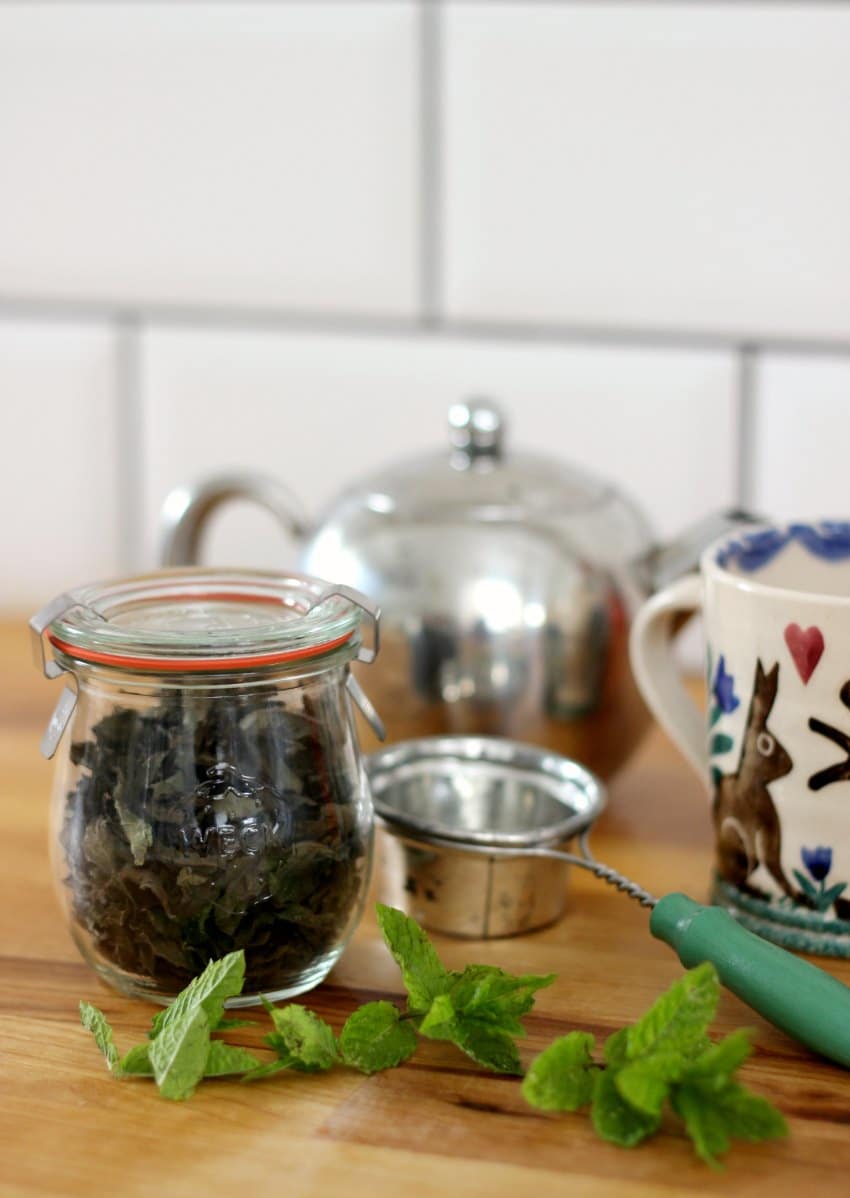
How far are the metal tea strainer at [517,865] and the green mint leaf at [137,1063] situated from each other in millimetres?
115

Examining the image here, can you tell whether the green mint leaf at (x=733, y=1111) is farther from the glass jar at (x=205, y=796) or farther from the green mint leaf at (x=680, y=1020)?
the glass jar at (x=205, y=796)

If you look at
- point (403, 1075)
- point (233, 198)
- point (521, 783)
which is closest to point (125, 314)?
point (233, 198)

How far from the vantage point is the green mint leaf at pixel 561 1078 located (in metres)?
0.38

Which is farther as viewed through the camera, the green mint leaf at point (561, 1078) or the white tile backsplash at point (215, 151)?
the white tile backsplash at point (215, 151)

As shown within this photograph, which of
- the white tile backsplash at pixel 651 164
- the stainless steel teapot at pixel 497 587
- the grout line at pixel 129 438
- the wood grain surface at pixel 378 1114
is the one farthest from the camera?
the grout line at pixel 129 438

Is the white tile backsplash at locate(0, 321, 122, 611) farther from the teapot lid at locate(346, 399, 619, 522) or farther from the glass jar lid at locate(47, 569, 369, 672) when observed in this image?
the glass jar lid at locate(47, 569, 369, 672)

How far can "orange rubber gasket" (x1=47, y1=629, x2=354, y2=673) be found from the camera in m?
0.41

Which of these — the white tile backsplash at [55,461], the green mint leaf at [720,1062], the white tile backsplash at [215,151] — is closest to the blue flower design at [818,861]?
the green mint leaf at [720,1062]

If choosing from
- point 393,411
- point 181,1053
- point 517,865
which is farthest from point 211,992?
point 393,411

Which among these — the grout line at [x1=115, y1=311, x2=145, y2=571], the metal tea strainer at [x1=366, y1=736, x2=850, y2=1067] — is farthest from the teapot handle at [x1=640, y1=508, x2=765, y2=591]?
the grout line at [x1=115, y1=311, x2=145, y2=571]

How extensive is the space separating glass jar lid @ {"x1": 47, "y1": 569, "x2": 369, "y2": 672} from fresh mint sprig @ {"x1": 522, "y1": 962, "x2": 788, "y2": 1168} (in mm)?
133

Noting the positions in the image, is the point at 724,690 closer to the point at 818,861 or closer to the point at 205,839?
the point at 818,861

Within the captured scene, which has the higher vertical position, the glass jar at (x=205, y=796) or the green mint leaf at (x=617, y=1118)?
the glass jar at (x=205, y=796)

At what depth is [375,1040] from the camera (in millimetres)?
405
